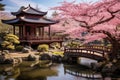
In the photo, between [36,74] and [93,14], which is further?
[36,74]

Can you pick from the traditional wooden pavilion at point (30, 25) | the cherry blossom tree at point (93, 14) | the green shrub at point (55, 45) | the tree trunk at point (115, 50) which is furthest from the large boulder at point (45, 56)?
the cherry blossom tree at point (93, 14)

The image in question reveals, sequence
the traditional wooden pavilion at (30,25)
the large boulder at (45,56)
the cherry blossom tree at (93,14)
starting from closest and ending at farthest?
the cherry blossom tree at (93,14) < the large boulder at (45,56) < the traditional wooden pavilion at (30,25)

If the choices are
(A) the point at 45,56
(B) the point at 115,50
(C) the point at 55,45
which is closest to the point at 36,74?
(B) the point at 115,50

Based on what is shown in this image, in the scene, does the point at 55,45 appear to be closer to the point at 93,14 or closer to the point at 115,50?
the point at 115,50

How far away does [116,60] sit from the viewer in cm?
1897

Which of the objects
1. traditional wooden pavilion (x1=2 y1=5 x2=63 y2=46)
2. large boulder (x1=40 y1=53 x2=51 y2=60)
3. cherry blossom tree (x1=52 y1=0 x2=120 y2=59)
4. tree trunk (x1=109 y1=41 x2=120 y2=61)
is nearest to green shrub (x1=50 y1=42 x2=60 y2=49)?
traditional wooden pavilion (x1=2 y1=5 x2=63 y2=46)

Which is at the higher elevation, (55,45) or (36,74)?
(55,45)

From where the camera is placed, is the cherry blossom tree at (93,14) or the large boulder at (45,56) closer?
the cherry blossom tree at (93,14)

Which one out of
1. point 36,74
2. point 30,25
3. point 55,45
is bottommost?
point 36,74

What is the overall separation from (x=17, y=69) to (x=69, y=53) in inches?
287

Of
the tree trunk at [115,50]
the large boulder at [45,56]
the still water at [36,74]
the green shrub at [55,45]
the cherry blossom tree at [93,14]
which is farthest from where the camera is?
the green shrub at [55,45]

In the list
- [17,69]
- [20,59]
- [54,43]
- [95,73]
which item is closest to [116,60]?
[95,73]

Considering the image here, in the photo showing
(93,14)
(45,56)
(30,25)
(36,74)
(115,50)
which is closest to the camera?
(93,14)

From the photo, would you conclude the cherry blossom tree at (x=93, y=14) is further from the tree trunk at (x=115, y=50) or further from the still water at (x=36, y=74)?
the still water at (x=36, y=74)
